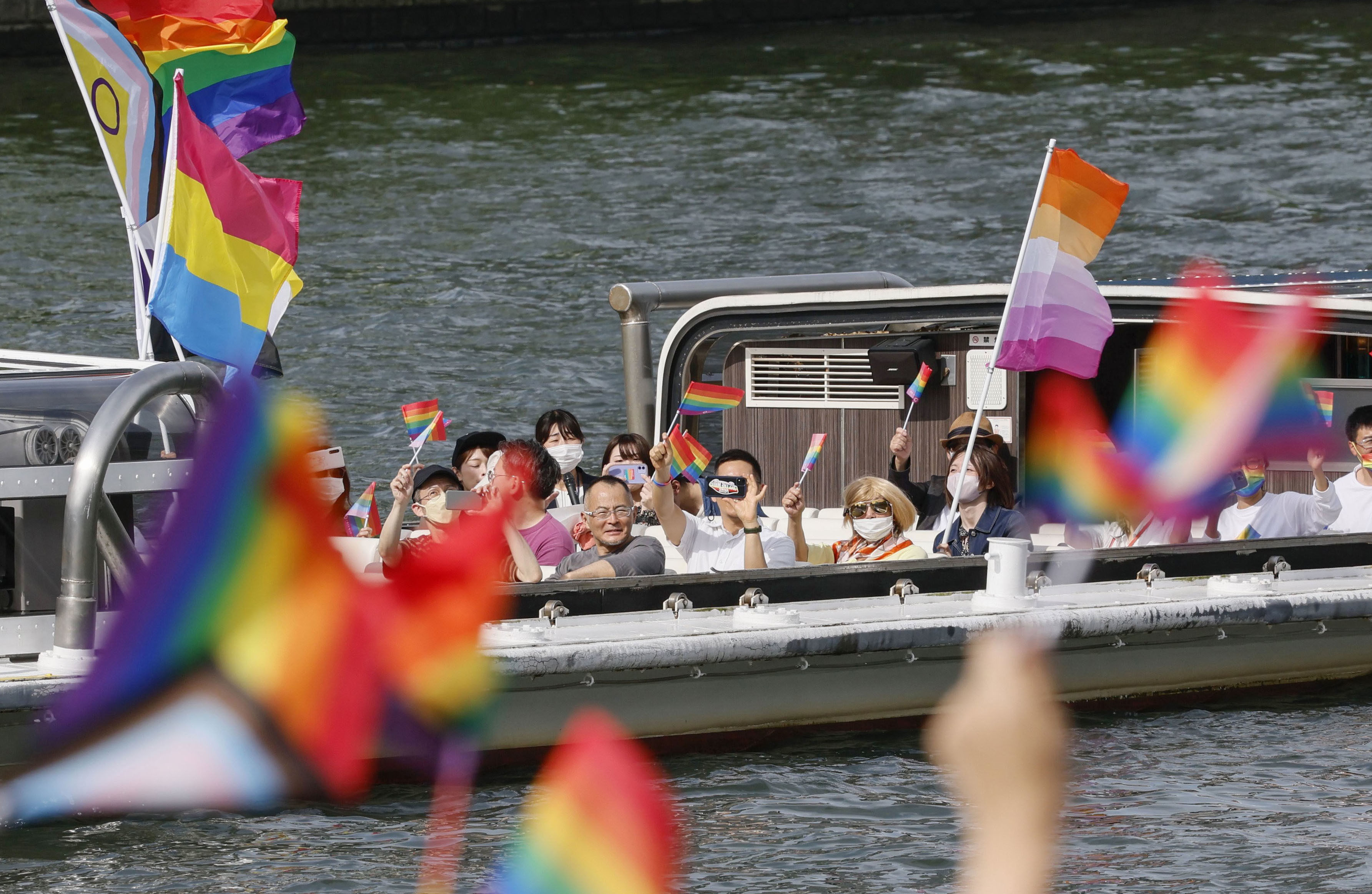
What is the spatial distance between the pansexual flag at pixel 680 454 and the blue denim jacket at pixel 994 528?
1406 millimetres

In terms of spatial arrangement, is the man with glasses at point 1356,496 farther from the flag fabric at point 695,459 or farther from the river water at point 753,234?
the flag fabric at point 695,459

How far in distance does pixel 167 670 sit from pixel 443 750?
84.5 inches

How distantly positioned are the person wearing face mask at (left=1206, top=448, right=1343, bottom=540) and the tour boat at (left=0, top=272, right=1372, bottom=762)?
1.04ft

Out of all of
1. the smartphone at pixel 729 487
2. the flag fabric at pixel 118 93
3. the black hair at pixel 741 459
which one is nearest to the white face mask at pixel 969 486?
the black hair at pixel 741 459

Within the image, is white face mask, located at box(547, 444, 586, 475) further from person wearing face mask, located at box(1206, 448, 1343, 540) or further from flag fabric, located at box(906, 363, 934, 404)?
person wearing face mask, located at box(1206, 448, 1343, 540)

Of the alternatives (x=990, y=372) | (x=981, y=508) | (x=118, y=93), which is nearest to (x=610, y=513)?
(x=981, y=508)

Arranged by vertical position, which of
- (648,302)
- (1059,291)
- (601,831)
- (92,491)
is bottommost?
(92,491)

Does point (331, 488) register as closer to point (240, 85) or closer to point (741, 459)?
point (741, 459)

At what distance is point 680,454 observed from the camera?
368 inches

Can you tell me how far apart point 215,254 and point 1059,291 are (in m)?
3.77

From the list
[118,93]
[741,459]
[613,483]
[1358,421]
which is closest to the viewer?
[613,483]

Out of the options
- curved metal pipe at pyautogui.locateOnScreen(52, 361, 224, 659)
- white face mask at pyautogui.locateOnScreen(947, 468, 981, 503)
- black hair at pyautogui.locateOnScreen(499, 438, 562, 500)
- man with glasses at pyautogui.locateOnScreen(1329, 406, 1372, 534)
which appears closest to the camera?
curved metal pipe at pyautogui.locateOnScreen(52, 361, 224, 659)

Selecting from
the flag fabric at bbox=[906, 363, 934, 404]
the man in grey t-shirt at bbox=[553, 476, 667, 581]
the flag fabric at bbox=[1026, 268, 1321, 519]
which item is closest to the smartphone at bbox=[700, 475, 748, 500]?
the man in grey t-shirt at bbox=[553, 476, 667, 581]

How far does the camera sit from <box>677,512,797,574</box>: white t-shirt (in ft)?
27.6
